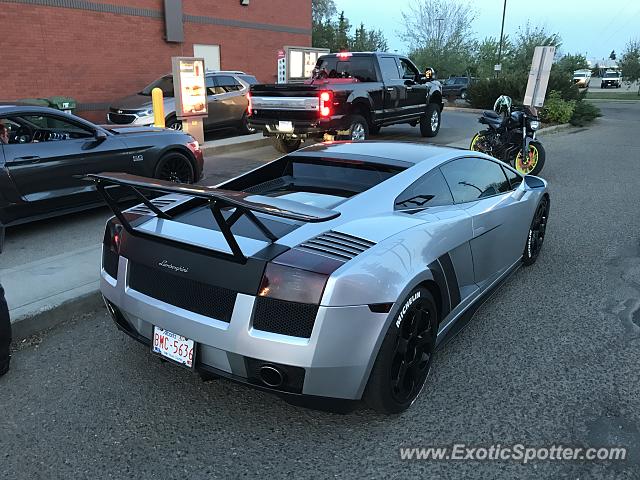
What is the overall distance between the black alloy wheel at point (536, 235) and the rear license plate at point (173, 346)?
137 inches

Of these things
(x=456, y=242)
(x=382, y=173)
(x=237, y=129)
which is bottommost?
(x=237, y=129)

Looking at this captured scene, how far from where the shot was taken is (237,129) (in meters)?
15.4

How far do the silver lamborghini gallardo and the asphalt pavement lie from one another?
296mm

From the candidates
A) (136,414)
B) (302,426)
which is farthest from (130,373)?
(302,426)

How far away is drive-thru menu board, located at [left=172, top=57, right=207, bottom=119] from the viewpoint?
1160 cm

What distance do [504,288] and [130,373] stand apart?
321 cm

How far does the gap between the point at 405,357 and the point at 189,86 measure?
10385mm

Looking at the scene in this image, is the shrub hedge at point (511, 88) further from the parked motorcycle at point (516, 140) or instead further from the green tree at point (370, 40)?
the green tree at point (370, 40)

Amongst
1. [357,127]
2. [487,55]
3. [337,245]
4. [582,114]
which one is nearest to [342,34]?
[487,55]

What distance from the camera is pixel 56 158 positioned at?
20.1ft

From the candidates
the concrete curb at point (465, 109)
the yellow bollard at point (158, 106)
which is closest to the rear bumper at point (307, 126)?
the yellow bollard at point (158, 106)

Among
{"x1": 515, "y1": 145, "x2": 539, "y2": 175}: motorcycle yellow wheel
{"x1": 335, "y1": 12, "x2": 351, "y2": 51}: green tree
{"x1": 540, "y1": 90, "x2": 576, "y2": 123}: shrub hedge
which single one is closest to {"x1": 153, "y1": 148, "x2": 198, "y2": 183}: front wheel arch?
{"x1": 515, "y1": 145, "x2": 539, "y2": 175}: motorcycle yellow wheel

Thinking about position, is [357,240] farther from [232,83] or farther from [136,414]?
[232,83]

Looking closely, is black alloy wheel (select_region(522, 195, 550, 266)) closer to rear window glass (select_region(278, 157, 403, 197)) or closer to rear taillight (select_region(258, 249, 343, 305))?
rear window glass (select_region(278, 157, 403, 197))
